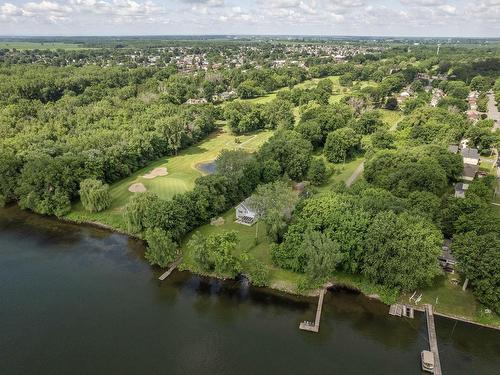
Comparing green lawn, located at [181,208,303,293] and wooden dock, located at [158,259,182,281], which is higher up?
green lawn, located at [181,208,303,293]

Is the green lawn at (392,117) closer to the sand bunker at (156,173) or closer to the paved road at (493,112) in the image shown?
the paved road at (493,112)

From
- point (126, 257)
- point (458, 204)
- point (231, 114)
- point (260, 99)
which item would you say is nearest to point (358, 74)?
point (260, 99)

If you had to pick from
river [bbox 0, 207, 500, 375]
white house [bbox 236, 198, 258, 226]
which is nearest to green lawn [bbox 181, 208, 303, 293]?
white house [bbox 236, 198, 258, 226]

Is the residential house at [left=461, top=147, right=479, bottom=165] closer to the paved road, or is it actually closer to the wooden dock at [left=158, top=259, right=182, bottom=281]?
the paved road

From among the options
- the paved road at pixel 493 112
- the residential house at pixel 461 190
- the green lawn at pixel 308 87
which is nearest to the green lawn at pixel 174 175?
the green lawn at pixel 308 87

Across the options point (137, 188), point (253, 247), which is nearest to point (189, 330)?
point (253, 247)

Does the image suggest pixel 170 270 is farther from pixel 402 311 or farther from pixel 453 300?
pixel 453 300
